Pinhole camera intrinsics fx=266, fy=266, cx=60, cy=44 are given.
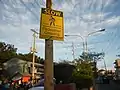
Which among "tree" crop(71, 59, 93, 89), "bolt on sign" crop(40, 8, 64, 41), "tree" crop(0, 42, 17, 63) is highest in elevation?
"tree" crop(0, 42, 17, 63)

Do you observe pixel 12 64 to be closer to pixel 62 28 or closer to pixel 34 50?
pixel 34 50

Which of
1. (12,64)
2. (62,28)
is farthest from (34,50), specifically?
(62,28)

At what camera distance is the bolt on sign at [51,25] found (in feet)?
23.2

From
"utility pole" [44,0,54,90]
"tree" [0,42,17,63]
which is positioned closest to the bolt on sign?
"utility pole" [44,0,54,90]

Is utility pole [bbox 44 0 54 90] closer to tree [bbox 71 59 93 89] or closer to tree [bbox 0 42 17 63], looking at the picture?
tree [bbox 71 59 93 89]

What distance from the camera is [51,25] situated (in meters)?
7.16

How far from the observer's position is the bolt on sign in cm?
708

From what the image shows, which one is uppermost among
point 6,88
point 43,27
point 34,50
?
point 34,50

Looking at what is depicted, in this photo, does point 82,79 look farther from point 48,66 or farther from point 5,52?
point 5,52

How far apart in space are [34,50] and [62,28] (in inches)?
1525

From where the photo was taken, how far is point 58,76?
78.8 feet

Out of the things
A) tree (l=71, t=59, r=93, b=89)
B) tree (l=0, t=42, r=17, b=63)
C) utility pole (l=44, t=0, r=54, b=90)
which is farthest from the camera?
tree (l=0, t=42, r=17, b=63)

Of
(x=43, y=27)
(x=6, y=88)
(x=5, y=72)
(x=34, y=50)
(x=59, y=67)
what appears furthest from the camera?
(x=5, y=72)

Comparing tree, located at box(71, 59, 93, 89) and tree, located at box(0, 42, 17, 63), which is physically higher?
tree, located at box(0, 42, 17, 63)
